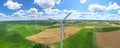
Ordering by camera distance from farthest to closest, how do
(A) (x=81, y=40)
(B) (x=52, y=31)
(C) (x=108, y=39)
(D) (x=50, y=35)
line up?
(B) (x=52, y=31) < (D) (x=50, y=35) < (A) (x=81, y=40) < (C) (x=108, y=39)

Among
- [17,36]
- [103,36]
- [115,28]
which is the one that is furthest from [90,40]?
[17,36]

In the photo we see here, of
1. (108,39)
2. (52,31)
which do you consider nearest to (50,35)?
(52,31)

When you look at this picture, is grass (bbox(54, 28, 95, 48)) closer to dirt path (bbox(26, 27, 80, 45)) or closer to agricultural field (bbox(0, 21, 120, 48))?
agricultural field (bbox(0, 21, 120, 48))

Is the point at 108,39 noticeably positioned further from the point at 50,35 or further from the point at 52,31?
the point at 52,31

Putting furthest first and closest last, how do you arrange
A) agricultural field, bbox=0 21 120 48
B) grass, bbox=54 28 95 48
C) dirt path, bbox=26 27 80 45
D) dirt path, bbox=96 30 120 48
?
dirt path, bbox=26 27 80 45 → agricultural field, bbox=0 21 120 48 → grass, bbox=54 28 95 48 → dirt path, bbox=96 30 120 48

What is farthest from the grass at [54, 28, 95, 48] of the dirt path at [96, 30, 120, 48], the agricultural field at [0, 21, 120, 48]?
the dirt path at [96, 30, 120, 48]

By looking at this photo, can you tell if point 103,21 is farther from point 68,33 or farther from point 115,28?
point 68,33
